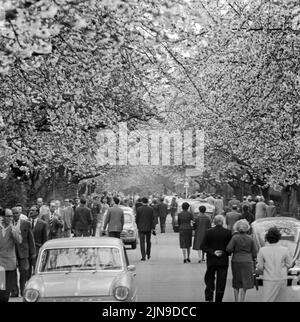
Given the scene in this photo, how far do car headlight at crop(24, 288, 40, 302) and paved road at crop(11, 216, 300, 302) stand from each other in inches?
142

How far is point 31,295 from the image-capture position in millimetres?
13141

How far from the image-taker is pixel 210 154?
56938 mm

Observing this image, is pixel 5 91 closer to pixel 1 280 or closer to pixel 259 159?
pixel 1 280

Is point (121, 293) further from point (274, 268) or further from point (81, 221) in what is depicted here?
point (81, 221)

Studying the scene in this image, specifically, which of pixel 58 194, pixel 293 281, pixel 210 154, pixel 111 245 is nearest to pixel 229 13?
pixel 293 281

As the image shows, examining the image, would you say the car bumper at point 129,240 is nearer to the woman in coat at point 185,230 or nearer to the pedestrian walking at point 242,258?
the woman in coat at point 185,230

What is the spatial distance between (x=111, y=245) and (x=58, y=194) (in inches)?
1300

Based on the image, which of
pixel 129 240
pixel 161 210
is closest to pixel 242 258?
pixel 129 240

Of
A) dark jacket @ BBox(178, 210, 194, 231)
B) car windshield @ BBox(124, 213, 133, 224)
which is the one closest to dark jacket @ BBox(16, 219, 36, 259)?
dark jacket @ BBox(178, 210, 194, 231)

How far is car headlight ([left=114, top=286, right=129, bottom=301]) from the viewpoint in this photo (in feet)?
42.8

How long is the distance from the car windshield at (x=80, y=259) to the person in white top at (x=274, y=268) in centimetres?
232

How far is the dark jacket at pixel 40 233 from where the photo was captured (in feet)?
63.9

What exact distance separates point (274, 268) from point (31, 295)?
350 centimetres

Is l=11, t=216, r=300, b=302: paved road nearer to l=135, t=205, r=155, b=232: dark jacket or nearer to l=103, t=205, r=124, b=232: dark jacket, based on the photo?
l=135, t=205, r=155, b=232: dark jacket
